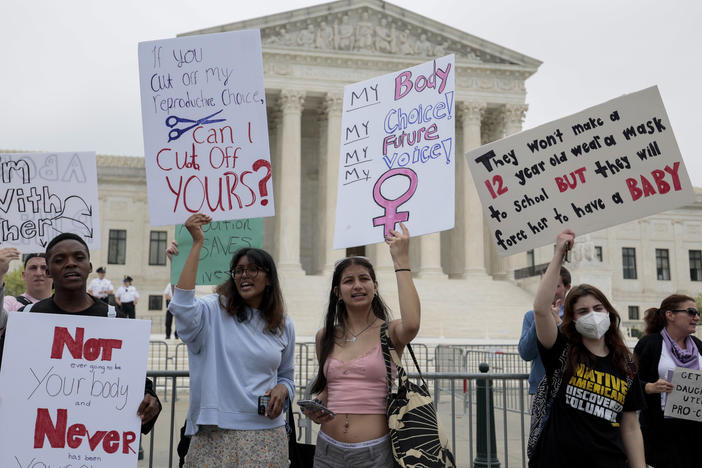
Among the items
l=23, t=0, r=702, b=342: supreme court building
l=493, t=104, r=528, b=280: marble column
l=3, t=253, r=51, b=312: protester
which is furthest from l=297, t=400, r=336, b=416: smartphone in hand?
l=493, t=104, r=528, b=280: marble column

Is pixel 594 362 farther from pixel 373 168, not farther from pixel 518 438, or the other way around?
pixel 518 438

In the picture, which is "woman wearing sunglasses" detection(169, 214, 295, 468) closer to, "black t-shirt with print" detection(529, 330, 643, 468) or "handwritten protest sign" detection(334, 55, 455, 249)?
"handwritten protest sign" detection(334, 55, 455, 249)

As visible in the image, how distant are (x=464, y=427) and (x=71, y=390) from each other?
8.41 metres

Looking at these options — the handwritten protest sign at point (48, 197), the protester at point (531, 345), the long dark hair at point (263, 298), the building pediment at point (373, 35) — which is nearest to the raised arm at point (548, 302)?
the protester at point (531, 345)

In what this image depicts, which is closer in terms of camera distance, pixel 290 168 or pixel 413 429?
pixel 413 429

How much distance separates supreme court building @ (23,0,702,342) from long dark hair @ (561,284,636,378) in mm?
25994

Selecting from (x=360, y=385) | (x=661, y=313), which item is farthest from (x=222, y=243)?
(x=661, y=313)

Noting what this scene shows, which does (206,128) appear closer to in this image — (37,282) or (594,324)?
(37,282)

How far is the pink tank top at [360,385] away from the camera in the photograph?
3.55 m

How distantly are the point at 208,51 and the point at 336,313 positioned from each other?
2294mm

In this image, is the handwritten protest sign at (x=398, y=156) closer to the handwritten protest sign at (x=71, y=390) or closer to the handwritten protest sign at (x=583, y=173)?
the handwritten protest sign at (x=583, y=173)

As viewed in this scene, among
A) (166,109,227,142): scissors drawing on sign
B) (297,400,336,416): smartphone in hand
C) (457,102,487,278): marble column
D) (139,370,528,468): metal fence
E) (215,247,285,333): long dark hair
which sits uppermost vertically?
(457,102,487,278): marble column

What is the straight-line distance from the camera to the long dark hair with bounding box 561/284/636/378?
13.2 ft

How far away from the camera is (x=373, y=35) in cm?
3869
